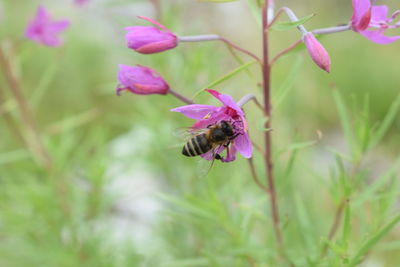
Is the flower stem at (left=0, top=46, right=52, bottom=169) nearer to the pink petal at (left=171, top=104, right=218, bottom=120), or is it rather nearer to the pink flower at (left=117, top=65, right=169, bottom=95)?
the pink flower at (left=117, top=65, right=169, bottom=95)

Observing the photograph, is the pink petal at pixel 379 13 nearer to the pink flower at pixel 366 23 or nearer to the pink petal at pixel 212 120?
the pink flower at pixel 366 23

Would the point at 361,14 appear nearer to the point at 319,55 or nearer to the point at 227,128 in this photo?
the point at 319,55

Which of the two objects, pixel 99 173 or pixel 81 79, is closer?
pixel 99 173

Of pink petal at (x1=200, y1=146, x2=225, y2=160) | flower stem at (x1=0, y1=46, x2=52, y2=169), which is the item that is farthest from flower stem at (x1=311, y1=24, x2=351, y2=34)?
flower stem at (x1=0, y1=46, x2=52, y2=169)

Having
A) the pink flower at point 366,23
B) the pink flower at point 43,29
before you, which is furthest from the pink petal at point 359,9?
the pink flower at point 43,29

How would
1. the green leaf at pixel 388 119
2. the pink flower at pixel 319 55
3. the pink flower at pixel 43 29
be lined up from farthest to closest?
the pink flower at pixel 43 29
the green leaf at pixel 388 119
the pink flower at pixel 319 55

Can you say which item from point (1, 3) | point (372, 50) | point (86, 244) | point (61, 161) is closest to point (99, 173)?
point (61, 161)

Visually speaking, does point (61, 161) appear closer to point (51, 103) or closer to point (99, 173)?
point (99, 173)

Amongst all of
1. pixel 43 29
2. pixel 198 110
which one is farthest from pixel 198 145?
pixel 43 29
